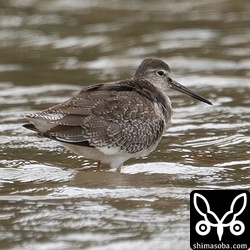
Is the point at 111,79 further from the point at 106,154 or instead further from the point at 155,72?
the point at 106,154

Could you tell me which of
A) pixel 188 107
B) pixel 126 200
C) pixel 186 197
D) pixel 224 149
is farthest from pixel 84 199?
pixel 188 107

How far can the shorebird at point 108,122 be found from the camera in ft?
28.8

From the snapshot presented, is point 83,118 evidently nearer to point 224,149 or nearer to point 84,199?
point 84,199

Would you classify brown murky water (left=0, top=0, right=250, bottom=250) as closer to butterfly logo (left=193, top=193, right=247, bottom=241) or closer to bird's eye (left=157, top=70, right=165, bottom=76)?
butterfly logo (left=193, top=193, right=247, bottom=241)

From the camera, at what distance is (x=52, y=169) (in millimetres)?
9250

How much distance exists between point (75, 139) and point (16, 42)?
22.7ft

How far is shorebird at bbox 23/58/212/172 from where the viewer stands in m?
8.79

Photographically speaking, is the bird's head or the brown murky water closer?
the brown murky water

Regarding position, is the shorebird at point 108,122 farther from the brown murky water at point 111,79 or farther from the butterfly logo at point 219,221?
the butterfly logo at point 219,221

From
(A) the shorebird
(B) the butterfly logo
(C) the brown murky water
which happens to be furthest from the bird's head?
(B) the butterfly logo

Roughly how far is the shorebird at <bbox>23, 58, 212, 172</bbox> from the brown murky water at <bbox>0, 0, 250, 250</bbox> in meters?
0.27

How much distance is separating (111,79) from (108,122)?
4.30 m

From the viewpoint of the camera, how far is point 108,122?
893 centimetres

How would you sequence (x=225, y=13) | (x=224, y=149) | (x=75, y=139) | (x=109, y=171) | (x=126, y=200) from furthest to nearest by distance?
Answer: 1. (x=225, y=13)
2. (x=224, y=149)
3. (x=109, y=171)
4. (x=75, y=139)
5. (x=126, y=200)
